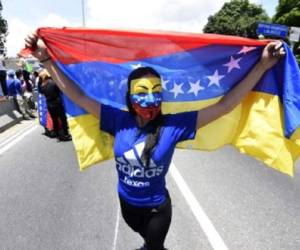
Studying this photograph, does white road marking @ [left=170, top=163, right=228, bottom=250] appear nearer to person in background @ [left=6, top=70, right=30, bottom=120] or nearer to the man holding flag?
the man holding flag

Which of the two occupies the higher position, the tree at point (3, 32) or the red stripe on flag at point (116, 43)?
the red stripe on flag at point (116, 43)

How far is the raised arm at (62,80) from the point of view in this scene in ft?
12.1

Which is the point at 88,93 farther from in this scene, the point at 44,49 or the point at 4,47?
the point at 4,47

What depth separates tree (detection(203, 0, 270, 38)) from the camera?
81562mm

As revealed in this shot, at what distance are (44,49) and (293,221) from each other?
3.58 meters

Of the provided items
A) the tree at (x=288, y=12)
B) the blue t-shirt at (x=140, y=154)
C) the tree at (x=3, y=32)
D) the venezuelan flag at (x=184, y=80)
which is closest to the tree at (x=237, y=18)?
the tree at (x=288, y=12)

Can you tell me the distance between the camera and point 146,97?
332cm

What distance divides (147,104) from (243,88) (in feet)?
2.80

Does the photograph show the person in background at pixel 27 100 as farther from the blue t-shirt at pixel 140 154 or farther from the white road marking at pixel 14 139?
the blue t-shirt at pixel 140 154

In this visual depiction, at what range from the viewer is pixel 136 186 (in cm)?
339

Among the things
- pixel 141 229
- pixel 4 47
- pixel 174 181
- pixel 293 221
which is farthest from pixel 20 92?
pixel 4 47

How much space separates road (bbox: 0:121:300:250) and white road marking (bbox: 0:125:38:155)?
7.34 ft

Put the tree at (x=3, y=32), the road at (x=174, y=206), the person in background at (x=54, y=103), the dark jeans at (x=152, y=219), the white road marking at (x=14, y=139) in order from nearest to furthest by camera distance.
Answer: the dark jeans at (x=152, y=219) < the road at (x=174, y=206) < the white road marking at (x=14, y=139) < the person in background at (x=54, y=103) < the tree at (x=3, y=32)

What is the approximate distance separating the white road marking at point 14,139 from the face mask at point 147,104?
27.7ft
